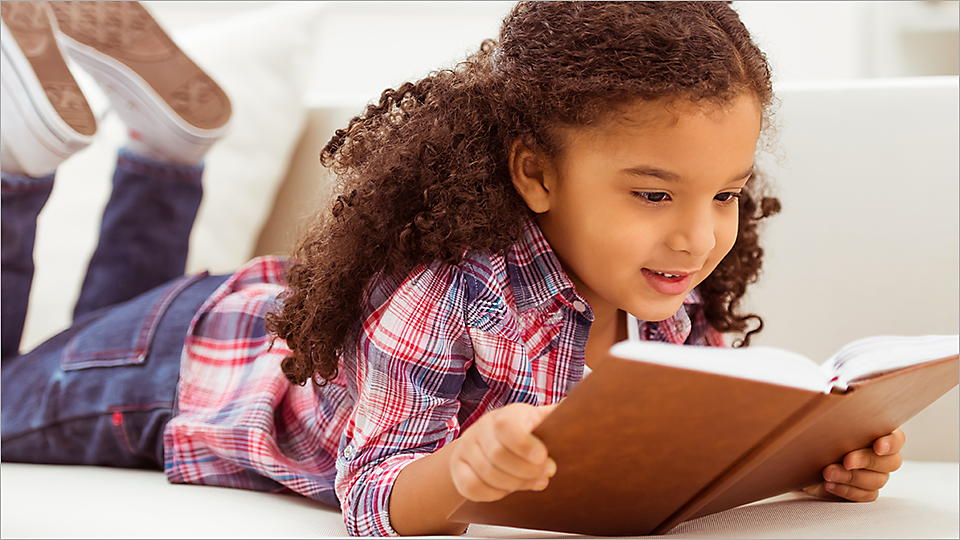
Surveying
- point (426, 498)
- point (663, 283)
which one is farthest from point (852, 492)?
point (426, 498)

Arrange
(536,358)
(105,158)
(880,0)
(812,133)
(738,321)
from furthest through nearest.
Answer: (880,0), (105,158), (812,133), (738,321), (536,358)

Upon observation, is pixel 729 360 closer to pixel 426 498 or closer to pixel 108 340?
pixel 426 498

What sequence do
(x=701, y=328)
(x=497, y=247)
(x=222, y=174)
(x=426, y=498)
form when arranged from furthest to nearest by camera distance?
(x=222, y=174)
(x=701, y=328)
(x=497, y=247)
(x=426, y=498)

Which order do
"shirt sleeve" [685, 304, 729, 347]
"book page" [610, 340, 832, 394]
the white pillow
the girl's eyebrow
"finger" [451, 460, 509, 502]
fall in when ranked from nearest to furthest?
"book page" [610, 340, 832, 394]
"finger" [451, 460, 509, 502]
the girl's eyebrow
"shirt sleeve" [685, 304, 729, 347]
the white pillow

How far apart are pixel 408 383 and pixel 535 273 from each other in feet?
0.49

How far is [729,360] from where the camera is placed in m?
0.53

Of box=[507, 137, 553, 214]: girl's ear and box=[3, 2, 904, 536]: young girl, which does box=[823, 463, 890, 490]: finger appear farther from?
box=[507, 137, 553, 214]: girl's ear

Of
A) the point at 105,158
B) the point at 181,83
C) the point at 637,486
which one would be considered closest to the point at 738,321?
the point at 637,486

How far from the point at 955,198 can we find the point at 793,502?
1.62 feet

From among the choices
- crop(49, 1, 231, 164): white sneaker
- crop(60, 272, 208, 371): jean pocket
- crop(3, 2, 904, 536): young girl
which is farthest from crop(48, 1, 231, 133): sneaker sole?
crop(3, 2, 904, 536): young girl

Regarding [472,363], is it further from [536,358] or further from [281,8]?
[281,8]

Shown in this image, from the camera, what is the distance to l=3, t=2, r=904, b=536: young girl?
2.56 ft

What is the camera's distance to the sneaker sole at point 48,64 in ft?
3.63

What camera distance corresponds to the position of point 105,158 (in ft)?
4.50
